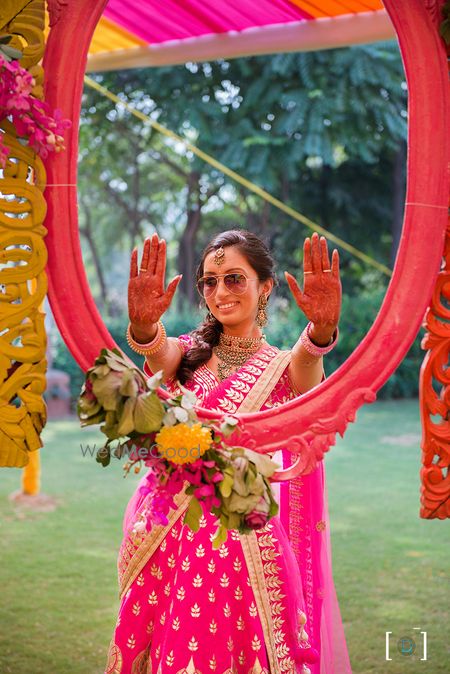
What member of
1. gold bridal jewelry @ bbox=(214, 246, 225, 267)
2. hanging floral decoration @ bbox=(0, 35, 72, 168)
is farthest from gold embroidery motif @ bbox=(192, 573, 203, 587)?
hanging floral decoration @ bbox=(0, 35, 72, 168)

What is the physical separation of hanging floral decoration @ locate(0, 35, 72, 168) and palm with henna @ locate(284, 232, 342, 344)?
764 millimetres

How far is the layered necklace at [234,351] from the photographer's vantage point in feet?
8.56

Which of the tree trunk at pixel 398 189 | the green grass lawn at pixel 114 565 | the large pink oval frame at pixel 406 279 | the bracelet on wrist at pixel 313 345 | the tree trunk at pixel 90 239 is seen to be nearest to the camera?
the large pink oval frame at pixel 406 279

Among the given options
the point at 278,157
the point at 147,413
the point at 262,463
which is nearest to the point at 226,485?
the point at 262,463

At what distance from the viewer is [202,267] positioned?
2709 mm

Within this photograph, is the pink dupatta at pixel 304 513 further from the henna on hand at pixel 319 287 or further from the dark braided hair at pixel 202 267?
the henna on hand at pixel 319 287

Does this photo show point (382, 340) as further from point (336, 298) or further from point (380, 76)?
point (380, 76)

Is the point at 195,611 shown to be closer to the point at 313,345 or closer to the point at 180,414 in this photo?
the point at 180,414

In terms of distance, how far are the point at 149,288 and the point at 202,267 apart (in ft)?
1.21

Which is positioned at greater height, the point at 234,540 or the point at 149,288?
the point at 149,288

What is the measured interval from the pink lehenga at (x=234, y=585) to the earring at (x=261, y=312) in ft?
0.30

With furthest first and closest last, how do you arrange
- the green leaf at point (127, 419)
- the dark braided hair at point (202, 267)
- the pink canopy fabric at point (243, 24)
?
the pink canopy fabric at point (243, 24) → the dark braided hair at point (202, 267) → the green leaf at point (127, 419)

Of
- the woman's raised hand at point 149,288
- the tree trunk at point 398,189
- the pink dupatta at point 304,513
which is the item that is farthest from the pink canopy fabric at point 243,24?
the tree trunk at point 398,189

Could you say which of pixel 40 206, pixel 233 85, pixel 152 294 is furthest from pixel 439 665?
pixel 233 85
